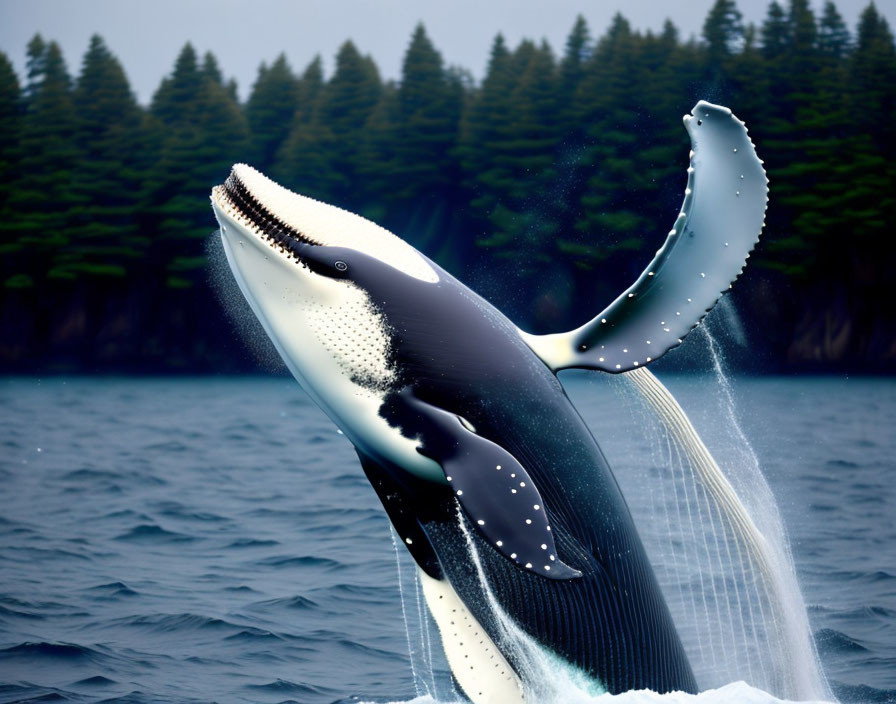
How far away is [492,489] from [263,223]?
1925mm

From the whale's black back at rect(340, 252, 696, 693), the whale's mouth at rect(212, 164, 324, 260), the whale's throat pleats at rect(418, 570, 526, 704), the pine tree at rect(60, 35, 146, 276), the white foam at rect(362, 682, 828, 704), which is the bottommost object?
the white foam at rect(362, 682, 828, 704)

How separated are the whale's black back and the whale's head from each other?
0.29 feet

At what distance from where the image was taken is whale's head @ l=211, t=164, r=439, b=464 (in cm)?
649

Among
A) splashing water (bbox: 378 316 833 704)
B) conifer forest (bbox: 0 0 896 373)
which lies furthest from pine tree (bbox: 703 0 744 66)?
splashing water (bbox: 378 316 833 704)

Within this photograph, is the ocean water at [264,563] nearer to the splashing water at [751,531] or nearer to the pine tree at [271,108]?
the splashing water at [751,531]

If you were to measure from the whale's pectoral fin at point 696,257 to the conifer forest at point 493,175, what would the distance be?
45.7 metres

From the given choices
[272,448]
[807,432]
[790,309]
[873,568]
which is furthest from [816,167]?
[873,568]

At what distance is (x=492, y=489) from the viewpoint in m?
6.01

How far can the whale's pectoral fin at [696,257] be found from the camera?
22.7 ft

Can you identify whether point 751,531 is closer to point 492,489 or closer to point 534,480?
point 534,480

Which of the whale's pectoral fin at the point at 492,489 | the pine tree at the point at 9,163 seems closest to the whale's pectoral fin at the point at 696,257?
the whale's pectoral fin at the point at 492,489

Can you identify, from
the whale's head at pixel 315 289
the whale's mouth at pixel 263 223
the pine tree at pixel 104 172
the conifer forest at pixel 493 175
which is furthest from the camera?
the pine tree at pixel 104 172

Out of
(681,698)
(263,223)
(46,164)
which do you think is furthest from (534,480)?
(46,164)

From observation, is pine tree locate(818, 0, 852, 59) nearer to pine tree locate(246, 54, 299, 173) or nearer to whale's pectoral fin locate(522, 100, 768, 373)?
pine tree locate(246, 54, 299, 173)
